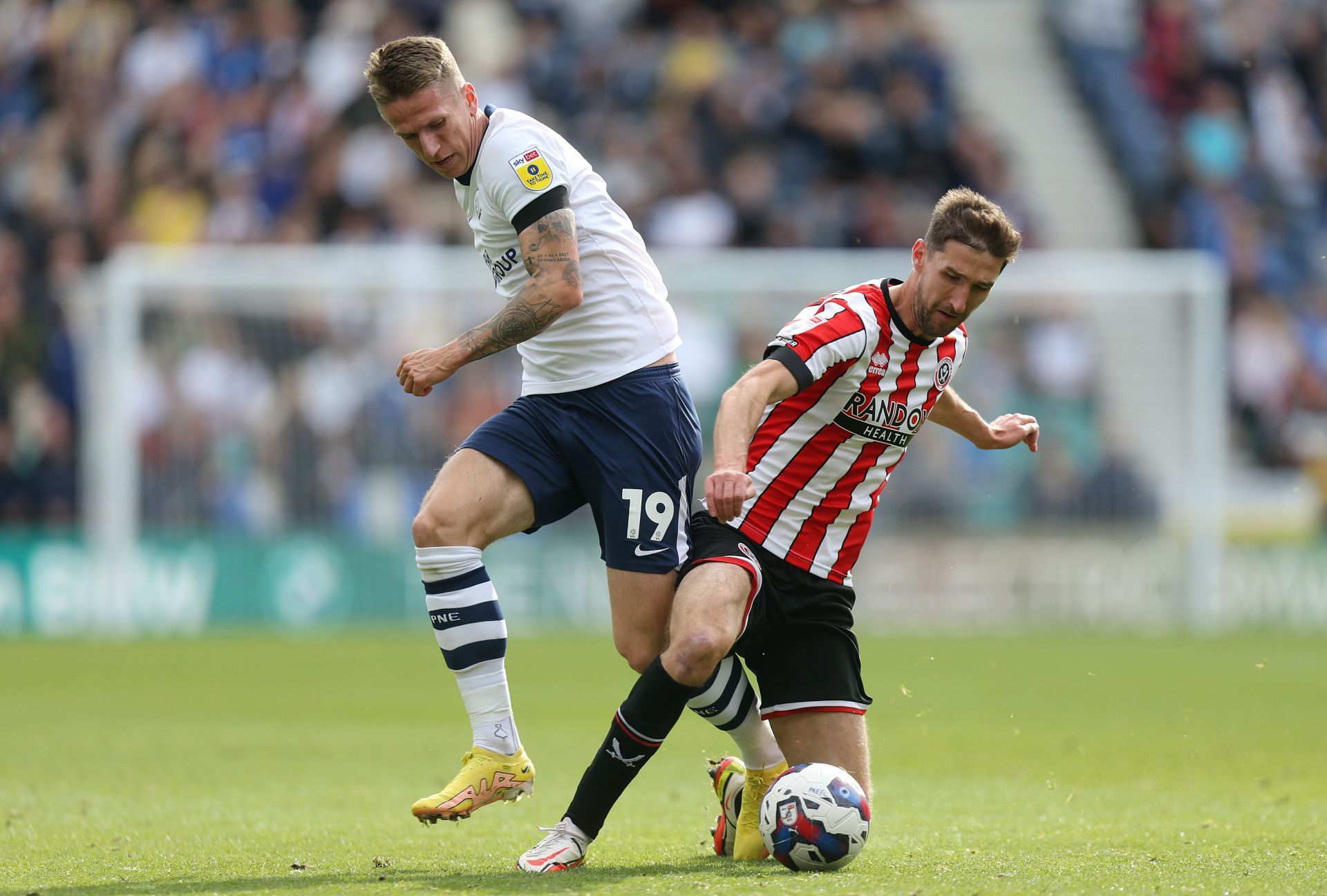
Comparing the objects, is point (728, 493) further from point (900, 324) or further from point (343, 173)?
point (343, 173)

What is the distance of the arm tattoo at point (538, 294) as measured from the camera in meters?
5.68

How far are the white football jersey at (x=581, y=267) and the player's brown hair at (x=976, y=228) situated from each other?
99 centimetres

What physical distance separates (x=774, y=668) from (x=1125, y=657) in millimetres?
8985

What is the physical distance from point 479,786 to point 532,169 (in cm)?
196

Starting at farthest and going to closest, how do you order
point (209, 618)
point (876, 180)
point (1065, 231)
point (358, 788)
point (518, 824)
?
1. point (1065, 231)
2. point (876, 180)
3. point (209, 618)
4. point (358, 788)
5. point (518, 824)

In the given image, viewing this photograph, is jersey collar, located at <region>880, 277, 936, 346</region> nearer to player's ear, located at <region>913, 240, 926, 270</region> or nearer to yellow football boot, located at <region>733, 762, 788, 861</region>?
Answer: player's ear, located at <region>913, 240, 926, 270</region>

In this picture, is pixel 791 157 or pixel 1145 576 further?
pixel 791 157

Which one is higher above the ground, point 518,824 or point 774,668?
point 774,668

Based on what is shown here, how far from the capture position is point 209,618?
1684cm

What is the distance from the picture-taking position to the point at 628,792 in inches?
312

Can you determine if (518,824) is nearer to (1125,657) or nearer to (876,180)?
(1125,657)

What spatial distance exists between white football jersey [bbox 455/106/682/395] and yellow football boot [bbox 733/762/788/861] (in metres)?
1.41

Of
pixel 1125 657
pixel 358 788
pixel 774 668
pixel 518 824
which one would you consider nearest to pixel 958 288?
pixel 774 668

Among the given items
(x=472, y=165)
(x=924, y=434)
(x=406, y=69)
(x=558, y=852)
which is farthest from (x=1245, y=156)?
(x=558, y=852)
